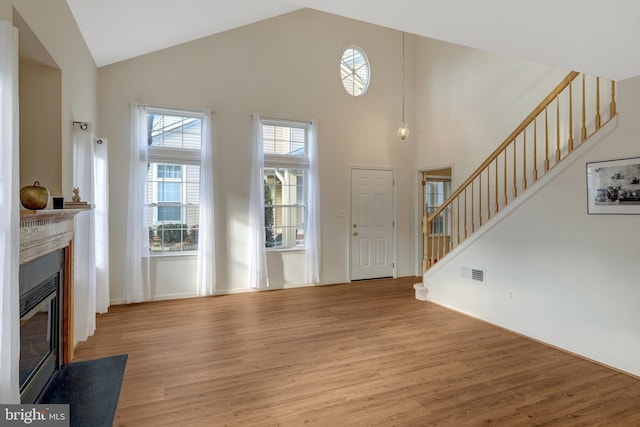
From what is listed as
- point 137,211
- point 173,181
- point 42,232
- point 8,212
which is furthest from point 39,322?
point 173,181

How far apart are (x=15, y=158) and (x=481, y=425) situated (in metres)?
3.02

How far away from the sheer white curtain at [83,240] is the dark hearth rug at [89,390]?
542 mm

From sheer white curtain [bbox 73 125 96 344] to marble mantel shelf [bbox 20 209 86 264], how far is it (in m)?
0.51

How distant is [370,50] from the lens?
665 centimetres

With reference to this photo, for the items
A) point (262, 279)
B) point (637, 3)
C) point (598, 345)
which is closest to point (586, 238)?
point (598, 345)

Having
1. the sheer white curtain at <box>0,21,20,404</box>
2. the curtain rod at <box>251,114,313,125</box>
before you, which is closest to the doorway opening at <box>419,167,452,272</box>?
the curtain rod at <box>251,114,313,125</box>

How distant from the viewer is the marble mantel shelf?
1967 mm

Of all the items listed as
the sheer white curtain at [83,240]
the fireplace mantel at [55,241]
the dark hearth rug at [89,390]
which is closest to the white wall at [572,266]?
the dark hearth rug at [89,390]

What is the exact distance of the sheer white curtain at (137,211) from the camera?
4.98 meters

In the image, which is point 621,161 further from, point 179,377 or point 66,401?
point 66,401

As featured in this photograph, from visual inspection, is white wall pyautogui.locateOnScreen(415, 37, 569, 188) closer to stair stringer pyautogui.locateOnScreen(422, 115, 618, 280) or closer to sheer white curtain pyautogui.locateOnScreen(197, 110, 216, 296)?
stair stringer pyautogui.locateOnScreen(422, 115, 618, 280)

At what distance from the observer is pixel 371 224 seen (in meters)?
6.68

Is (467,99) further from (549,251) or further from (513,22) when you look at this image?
(513,22)

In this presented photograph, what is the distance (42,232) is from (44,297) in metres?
0.59
